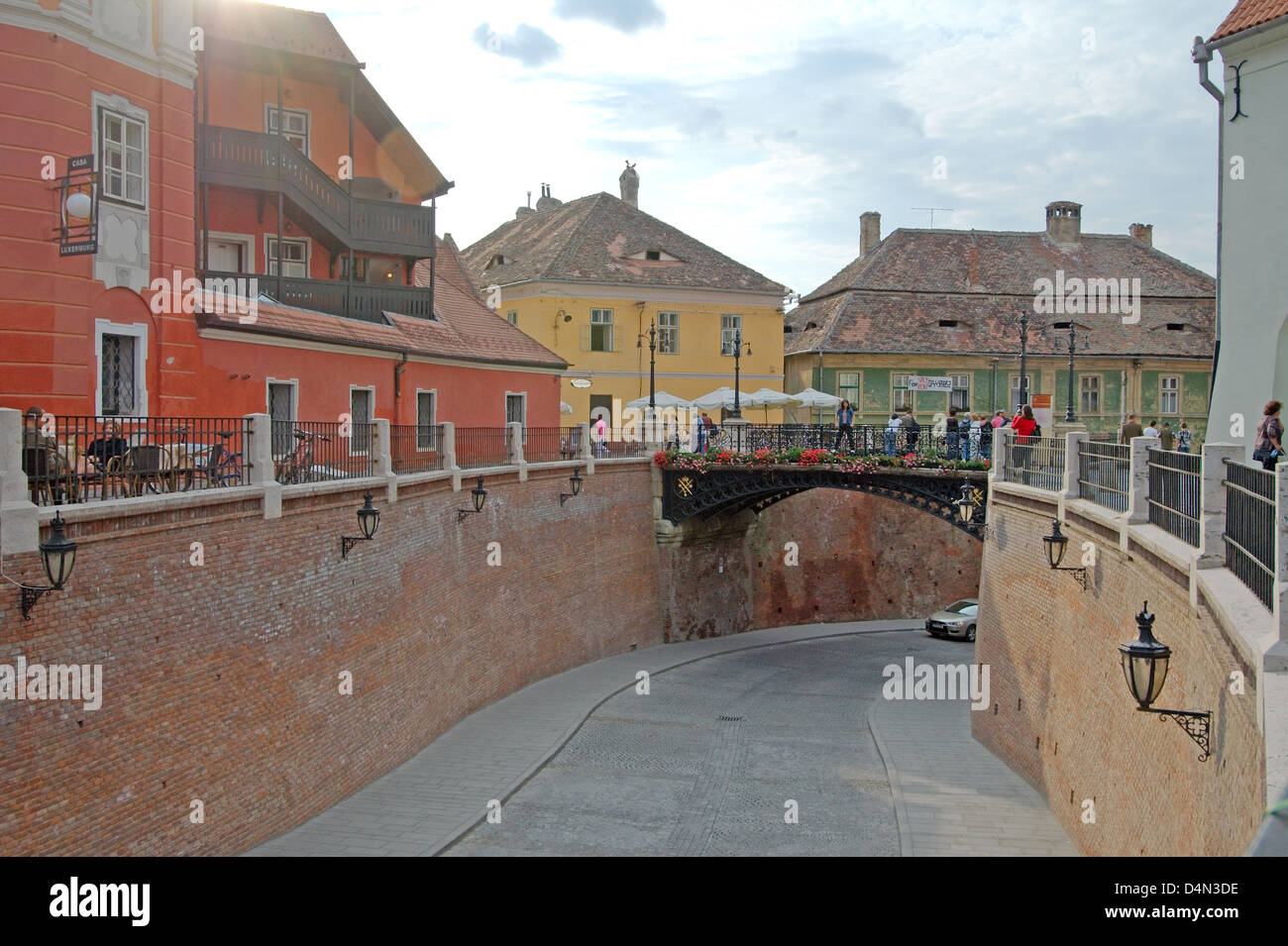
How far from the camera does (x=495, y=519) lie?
26.3 metres

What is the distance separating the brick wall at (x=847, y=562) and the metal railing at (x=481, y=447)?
13.5 metres

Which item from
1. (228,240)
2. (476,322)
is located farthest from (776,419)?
(228,240)

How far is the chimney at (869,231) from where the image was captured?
55094 millimetres

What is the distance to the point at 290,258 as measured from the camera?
27172 mm

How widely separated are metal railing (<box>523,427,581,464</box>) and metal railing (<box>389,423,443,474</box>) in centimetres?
497

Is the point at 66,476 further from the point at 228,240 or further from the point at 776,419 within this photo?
the point at 776,419

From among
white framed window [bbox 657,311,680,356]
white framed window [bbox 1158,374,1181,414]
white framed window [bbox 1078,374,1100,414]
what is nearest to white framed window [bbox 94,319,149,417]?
white framed window [bbox 657,311,680,356]

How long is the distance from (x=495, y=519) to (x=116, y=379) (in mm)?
9480

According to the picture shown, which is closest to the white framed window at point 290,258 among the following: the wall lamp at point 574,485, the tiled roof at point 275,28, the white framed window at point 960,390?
the tiled roof at point 275,28

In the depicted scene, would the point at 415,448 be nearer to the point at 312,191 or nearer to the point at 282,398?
the point at 282,398

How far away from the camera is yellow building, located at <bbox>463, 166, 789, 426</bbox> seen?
44469 millimetres

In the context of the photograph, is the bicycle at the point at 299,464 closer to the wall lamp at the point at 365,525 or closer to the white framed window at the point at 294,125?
the wall lamp at the point at 365,525

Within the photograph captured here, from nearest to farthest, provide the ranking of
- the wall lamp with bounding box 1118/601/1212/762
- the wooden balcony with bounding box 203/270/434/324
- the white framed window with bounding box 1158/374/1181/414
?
the wall lamp with bounding box 1118/601/1212/762 → the wooden balcony with bounding box 203/270/434/324 → the white framed window with bounding box 1158/374/1181/414

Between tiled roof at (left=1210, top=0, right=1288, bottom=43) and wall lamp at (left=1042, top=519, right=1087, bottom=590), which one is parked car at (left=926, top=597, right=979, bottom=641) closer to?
wall lamp at (left=1042, top=519, right=1087, bottom=590)
